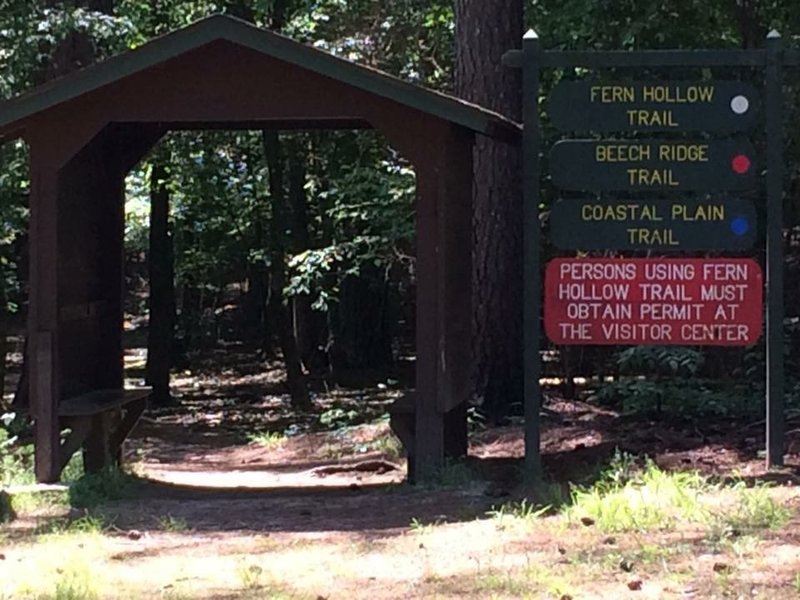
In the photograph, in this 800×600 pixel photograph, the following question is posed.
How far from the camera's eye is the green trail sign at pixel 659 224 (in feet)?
25.3

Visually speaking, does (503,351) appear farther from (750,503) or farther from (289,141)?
(289,141)

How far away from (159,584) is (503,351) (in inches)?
228

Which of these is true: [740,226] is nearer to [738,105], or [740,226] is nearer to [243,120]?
[738,105]

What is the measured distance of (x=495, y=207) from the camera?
1081cm

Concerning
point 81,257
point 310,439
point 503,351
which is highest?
point 81,257

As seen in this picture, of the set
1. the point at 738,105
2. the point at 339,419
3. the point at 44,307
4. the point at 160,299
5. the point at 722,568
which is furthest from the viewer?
the point at 160,299

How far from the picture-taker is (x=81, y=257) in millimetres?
9383

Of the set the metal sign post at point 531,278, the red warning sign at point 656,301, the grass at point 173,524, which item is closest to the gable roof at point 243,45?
the metal sign post at point 531,278

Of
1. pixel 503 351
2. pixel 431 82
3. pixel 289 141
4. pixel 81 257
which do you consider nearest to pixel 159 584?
pixel 81 257

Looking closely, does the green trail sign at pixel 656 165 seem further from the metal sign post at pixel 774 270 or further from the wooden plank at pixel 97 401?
the wooden plank at pixel 97 401

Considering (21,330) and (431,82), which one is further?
(21,330)

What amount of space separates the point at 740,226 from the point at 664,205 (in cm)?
49

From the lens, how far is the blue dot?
7.70 m

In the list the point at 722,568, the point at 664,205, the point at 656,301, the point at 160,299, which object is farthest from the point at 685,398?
the point at 160,299
